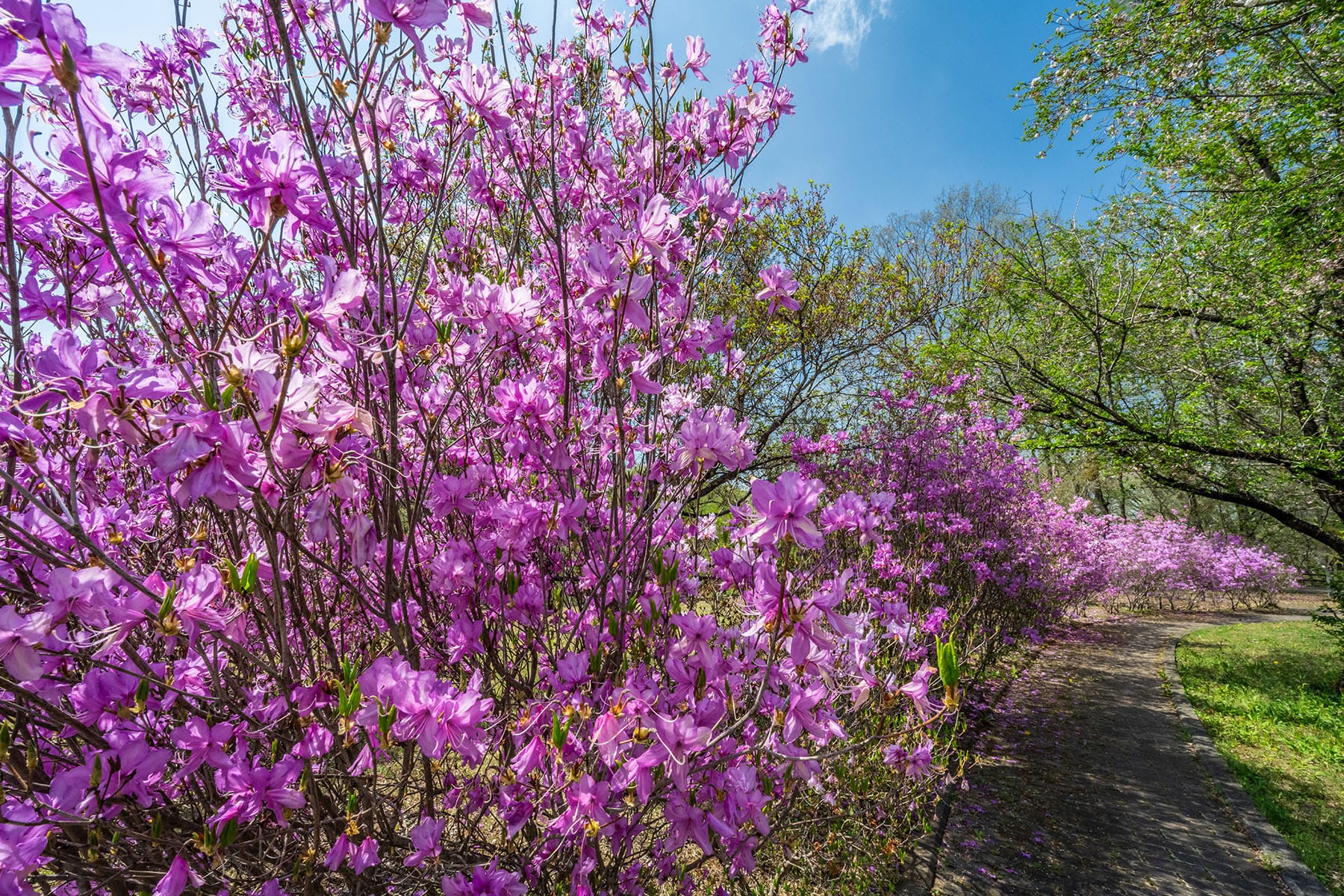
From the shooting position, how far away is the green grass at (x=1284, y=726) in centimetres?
463

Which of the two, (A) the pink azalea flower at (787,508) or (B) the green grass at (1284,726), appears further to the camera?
(B) the green grass at (1284,726)

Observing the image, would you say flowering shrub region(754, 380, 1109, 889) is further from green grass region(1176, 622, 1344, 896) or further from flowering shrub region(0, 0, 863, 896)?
green grass region(1176, 622, 1344, 896)

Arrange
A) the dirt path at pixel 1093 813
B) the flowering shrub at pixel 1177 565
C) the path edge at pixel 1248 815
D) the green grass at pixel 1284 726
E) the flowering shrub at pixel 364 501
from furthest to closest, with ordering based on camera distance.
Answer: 1. the flowering shrub at pixel 1177 565
2. the green grass at pixel 1284 726
3. the path edge at pixel 1248 815
4. the dirt path at pixel 1093 813
5. the flowering shrub at pixel 364 501

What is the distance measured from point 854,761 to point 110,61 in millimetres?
4141

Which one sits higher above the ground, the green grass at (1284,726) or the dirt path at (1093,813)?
the dirt path at (1093,813)

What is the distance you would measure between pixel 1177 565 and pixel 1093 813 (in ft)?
52.9

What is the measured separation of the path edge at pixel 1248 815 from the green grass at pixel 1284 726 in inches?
3.3

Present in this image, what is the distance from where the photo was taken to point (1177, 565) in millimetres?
16062

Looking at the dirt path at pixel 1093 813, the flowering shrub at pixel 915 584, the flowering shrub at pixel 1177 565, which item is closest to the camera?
the flowering shrub at pixel 915 584

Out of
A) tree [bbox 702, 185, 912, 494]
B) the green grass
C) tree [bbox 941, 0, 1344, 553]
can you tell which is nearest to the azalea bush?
tree [bbox 702, 185, 912, 494]

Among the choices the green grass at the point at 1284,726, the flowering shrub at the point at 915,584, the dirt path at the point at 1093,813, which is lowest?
the green grass at the point at 1284,726

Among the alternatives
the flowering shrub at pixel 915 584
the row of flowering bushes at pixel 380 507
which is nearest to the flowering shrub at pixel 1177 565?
the flowering shrub at pixel 915 584

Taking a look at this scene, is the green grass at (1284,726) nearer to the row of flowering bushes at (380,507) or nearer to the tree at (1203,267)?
the tree at (1203,267)

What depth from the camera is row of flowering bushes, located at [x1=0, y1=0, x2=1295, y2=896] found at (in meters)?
1.05
